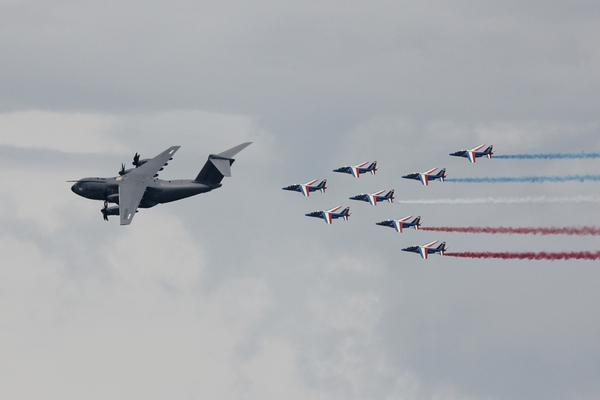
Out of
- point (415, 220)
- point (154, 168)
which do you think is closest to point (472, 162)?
point (415, 220)

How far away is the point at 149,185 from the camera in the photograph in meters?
89.4

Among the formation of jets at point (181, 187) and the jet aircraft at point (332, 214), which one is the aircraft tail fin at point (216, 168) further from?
the jet aircraft at point (332, 214)

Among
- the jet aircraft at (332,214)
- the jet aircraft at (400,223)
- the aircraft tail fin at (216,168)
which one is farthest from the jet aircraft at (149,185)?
the jet aircraft at (400,223)

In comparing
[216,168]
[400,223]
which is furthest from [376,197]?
[216,168]

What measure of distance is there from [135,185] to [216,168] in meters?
9.01

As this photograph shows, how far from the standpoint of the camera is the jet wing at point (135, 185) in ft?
279

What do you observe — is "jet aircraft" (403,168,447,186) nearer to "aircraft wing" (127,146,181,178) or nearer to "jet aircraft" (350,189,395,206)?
"jet aircraft" (350,189,395,206)

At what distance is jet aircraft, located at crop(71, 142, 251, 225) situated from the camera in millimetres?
88438

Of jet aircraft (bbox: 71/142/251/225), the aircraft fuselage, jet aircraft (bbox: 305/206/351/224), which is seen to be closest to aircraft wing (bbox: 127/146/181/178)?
jet aircraft (bbox: 71/142/251/225)

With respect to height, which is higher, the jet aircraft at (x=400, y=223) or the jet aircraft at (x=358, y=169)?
the jet aircraft at (x=358, y=169)

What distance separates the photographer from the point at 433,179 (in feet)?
310

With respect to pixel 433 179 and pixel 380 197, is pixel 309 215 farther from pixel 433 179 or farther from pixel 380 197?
pixel 433 179

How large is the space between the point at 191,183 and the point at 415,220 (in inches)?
987

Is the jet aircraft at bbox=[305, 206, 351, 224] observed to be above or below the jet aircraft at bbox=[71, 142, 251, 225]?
below
